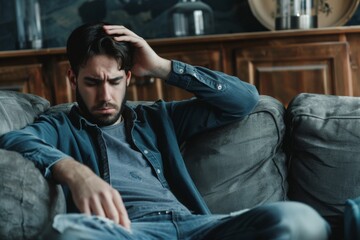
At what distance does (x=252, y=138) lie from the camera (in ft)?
6.73

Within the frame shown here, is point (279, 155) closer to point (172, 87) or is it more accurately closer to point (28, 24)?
point (172, 87)

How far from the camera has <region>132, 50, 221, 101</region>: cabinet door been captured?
115 inches

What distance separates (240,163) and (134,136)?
34 centimetres

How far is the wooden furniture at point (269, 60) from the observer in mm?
2805

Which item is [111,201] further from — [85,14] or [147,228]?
[85,14]

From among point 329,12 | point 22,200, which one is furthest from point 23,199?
point 329,12

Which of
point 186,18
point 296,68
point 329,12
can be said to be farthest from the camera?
point 186,18

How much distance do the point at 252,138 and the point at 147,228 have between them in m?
0.53

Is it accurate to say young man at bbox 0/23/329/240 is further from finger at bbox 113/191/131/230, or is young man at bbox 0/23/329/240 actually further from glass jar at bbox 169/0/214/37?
glass jar at bbox 169/0/214/37

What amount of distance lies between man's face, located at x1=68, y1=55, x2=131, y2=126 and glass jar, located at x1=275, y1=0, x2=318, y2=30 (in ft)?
3.91

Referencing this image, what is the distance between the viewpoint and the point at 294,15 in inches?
116

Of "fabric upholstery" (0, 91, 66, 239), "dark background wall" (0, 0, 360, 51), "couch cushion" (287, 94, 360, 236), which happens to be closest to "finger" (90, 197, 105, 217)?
"fabric upholstery" (0, 91, 66, 239)

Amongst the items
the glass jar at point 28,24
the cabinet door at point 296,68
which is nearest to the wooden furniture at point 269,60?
the cabinet door at point 296,68

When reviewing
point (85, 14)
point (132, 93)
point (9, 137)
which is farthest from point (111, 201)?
point (85, 14)
